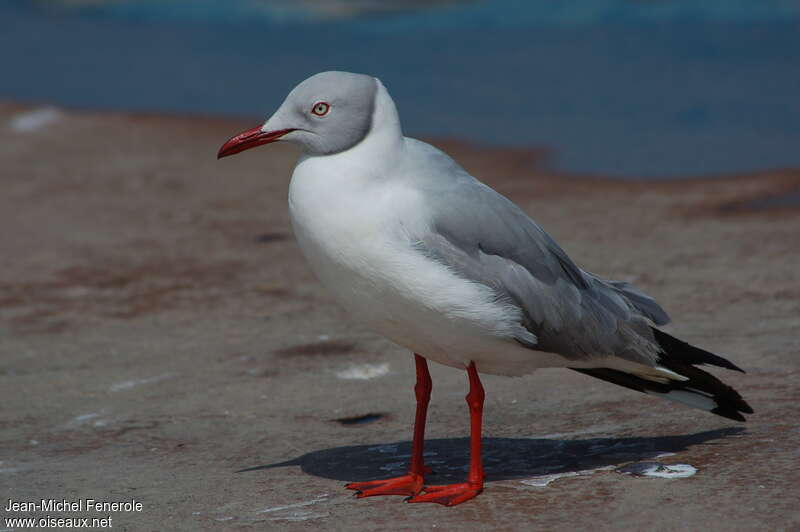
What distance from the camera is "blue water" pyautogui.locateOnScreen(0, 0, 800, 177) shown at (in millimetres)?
11148

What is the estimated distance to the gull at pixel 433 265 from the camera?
161 inches

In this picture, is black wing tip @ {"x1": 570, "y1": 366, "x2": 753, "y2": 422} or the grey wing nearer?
the grey wing

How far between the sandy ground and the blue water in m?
1.12

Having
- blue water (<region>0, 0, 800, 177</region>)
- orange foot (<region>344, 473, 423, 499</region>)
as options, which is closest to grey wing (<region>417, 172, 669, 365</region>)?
orange foot (<region>344, 473, 423, 499</region>)

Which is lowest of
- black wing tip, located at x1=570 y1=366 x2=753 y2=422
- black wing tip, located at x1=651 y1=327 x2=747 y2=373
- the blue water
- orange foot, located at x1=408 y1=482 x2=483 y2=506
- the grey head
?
orange foot, located at x1=408 y1=482 x2=483 y2=506

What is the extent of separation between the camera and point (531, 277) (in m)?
4.33

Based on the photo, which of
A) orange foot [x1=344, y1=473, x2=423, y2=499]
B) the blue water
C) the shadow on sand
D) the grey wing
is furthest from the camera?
the blue water

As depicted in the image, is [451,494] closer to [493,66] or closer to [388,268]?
[388,268]

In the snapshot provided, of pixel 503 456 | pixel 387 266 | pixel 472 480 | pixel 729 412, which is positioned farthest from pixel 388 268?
pixel 729 412

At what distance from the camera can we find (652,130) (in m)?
11.3

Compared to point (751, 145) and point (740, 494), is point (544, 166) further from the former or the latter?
point (740, 494)

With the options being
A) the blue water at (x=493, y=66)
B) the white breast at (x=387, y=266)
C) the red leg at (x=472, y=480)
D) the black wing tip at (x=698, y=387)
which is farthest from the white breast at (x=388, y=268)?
Answer: the blue water at (x=493, y=66)

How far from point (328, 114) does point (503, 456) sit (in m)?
1.45

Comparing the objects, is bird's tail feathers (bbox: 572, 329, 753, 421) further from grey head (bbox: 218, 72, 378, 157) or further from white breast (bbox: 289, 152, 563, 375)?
grey head (bbox: 218, 72, 378, 157)
